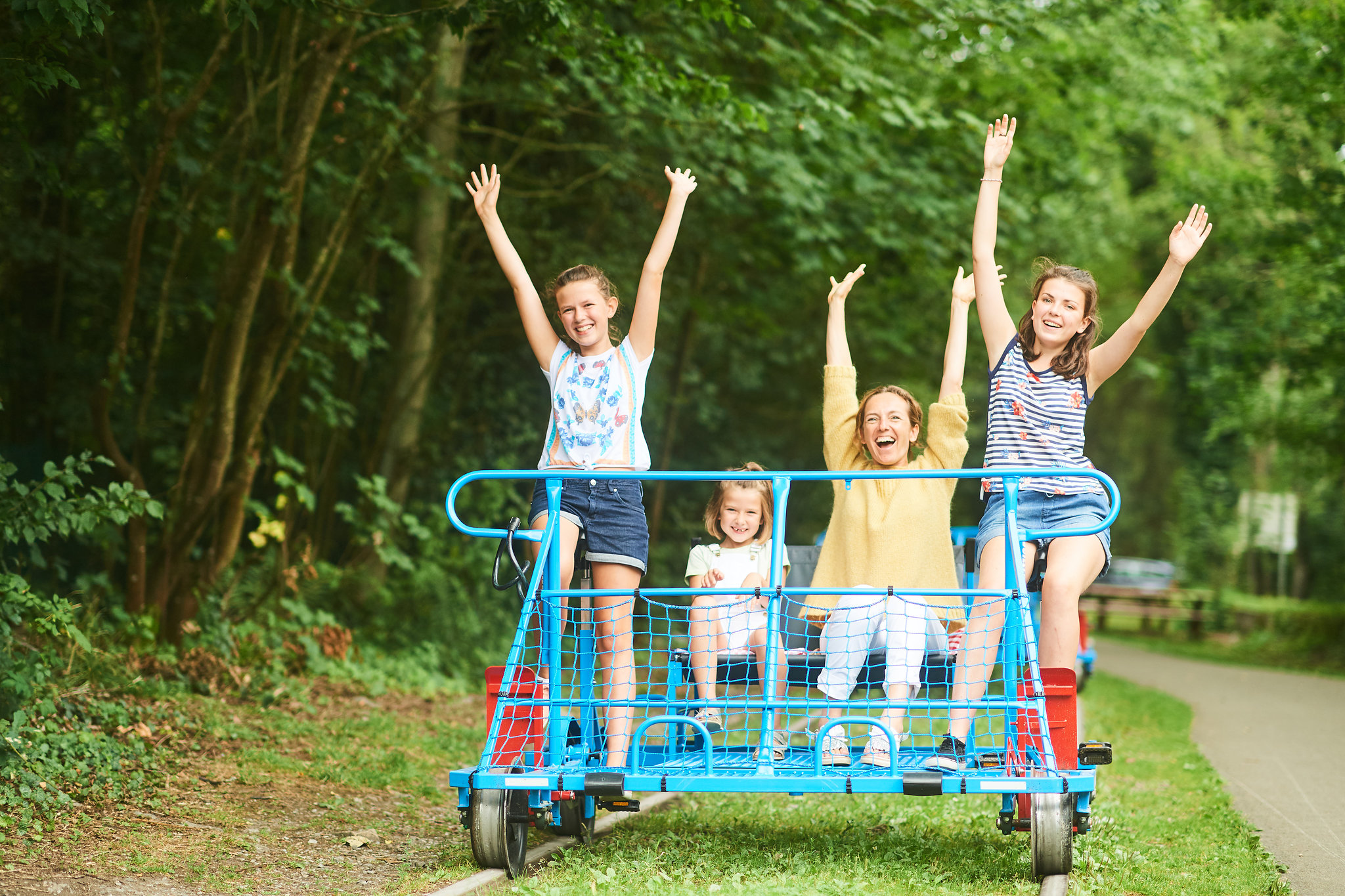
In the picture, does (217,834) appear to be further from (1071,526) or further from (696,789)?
(1071,526)

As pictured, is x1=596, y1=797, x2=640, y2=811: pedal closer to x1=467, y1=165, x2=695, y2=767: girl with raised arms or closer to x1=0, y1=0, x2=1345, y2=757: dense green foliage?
x1=467, y1=165, x2=695, y2=767: girl with raised arms

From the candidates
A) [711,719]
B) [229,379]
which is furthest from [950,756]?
[229,379]

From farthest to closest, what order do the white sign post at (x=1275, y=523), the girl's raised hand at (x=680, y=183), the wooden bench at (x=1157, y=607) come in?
the wooden bench at (x=1157, y=607)
the white sign post at (x=1275, y=523)
the girl's raised hand at (x=680, y=183)

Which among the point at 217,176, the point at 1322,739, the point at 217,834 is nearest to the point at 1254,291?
the point at 1322,739

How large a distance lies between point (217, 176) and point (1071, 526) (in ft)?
26.1

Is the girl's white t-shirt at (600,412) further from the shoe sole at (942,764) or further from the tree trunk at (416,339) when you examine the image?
the tree trunk at (416,339)

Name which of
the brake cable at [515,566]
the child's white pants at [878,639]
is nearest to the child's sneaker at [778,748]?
the child's white pants at [878,639]

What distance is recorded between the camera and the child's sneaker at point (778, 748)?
15.1 ft

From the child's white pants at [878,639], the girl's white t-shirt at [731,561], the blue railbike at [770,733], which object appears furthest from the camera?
the girl's white t-shirt at [731,561]

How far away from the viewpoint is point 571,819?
17.2 feet

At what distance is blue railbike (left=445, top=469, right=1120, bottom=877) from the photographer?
14.3ft

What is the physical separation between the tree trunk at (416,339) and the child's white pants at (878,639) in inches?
290

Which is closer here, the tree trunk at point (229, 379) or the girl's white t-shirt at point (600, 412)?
the girl's white t-shirt at point (600, 412)

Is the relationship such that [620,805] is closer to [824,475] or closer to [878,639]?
[878,639]
